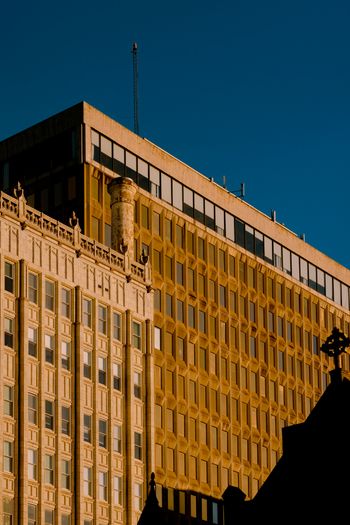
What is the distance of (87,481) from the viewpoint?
10950 cm

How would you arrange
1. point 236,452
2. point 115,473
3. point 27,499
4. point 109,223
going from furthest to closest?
point 236,452 < point 109,223 < point 115,473 < point 27,499

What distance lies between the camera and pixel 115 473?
368 ft

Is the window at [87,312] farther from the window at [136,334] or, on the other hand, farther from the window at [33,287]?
the window at [136,334]

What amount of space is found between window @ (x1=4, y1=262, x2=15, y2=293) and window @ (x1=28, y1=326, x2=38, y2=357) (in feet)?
8.44

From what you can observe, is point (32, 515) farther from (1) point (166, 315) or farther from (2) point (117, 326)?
(1) point (166, 315)

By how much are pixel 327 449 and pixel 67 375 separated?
34342 mm

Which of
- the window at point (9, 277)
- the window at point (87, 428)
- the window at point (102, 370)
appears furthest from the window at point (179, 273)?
the window at point (9, 277)

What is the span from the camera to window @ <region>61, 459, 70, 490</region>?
108 metres

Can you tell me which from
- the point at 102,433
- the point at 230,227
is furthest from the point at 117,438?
the point at 230,227

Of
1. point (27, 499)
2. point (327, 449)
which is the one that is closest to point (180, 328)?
point (27, 499)

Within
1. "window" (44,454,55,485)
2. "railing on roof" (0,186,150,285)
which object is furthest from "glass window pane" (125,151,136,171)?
"window" (44,454,55,485)

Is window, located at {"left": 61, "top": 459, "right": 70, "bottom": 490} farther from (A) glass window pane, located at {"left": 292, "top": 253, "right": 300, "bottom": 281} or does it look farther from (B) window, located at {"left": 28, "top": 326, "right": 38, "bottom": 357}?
(A) glass window pane, located at {"left": 292, "top": 253, "right": 300, "bottom": 281}

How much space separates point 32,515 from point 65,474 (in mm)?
4470

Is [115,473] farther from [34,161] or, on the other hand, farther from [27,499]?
[34,161]
